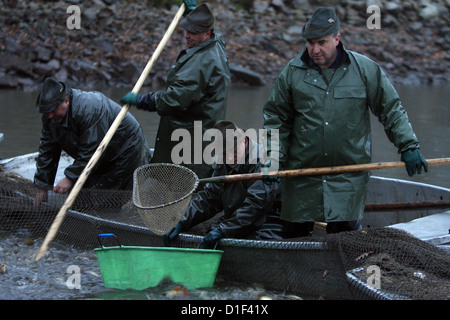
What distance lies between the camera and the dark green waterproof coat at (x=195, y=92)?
254 inches

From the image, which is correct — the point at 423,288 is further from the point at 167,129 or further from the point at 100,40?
the point at 100,40

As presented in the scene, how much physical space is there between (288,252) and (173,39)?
15091mm

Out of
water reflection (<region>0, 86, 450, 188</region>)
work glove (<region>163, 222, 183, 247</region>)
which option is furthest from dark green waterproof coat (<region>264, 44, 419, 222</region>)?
water reflection (<region>0, 86, 450, 188</region>)

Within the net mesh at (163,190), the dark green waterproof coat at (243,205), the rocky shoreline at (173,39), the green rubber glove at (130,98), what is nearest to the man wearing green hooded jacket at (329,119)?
the dark green waterproof coat at (243,205)

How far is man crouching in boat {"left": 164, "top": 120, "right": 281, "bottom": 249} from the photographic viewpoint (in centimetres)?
536

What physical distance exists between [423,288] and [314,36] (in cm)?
185

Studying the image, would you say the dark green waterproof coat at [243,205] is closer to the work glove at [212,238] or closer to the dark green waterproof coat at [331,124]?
the work glove at [212,238]

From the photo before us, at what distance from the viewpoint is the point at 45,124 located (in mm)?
6859

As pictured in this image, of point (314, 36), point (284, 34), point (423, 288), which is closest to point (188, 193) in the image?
point (314, 36)

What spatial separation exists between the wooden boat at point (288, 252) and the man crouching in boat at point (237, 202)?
0.16 m

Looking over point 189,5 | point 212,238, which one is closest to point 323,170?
point 212,238

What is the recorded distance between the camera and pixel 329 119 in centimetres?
505

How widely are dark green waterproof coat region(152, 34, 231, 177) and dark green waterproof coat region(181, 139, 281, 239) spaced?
1003mm
